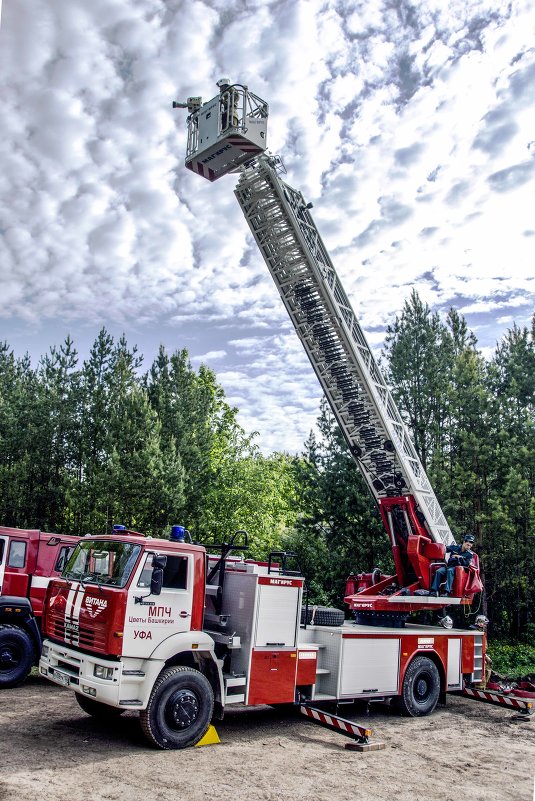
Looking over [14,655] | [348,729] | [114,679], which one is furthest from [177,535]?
[14,655]

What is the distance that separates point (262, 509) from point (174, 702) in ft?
66.6

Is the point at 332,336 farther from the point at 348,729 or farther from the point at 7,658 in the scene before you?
the point at 7,658

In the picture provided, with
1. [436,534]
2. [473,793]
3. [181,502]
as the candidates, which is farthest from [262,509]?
[473,793]

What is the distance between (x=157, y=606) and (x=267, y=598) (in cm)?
160

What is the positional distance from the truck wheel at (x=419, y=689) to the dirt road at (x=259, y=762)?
40 centimetres

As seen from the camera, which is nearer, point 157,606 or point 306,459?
point 157,606

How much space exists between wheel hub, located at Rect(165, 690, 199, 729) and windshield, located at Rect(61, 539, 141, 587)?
143 centimetres

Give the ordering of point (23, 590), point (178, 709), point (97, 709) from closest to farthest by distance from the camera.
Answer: point (178, 709), point (97, 709), point (23, 590)

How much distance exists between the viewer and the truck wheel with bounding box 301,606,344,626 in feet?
30.6

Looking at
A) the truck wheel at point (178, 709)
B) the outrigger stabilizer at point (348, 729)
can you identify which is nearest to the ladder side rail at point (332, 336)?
the outrigger stabilizer at point (348, 729)

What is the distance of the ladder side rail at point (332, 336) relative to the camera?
10.7 m

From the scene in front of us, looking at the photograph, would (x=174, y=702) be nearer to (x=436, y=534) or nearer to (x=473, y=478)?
(x=436, y=534)

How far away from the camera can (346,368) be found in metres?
11.3

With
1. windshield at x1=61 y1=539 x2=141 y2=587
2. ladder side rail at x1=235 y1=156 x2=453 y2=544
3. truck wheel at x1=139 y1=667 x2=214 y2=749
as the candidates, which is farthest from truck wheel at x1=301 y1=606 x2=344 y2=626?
windshield at x1=61 y1=539 x2=141 y2=587
